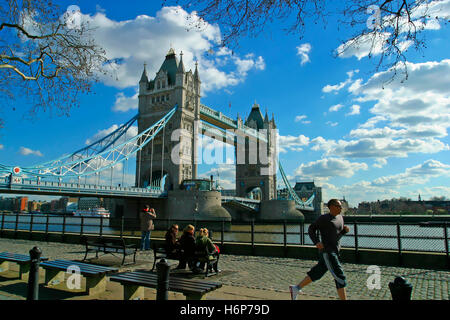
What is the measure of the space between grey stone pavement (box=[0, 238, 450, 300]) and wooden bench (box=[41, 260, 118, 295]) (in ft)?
2.01

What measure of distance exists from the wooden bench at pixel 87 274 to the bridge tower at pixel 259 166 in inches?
2657

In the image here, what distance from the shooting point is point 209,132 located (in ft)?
189

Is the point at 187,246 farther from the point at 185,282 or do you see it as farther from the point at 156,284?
the point at 156,284

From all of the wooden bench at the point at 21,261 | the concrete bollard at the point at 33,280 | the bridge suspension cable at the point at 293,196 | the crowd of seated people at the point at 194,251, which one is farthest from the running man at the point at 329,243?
the bridge suspension cable at the point at 293,196

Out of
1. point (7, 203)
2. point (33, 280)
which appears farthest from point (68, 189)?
point (7, 203)

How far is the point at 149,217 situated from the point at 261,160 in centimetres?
6777

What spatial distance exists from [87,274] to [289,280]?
3.44m

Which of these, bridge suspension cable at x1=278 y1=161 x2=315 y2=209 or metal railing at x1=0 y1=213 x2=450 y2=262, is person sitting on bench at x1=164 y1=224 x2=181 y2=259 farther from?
bridge suspension cable at x1=278 y1=161 x2=315 y2=209

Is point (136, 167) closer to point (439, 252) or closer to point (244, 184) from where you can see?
point (244, 184)

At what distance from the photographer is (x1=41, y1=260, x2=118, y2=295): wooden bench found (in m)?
4.87

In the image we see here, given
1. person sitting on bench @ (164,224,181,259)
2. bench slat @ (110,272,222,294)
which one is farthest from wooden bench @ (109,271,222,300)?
person sitting on bench @ (164,224,181,259)

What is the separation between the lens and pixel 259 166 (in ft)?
250

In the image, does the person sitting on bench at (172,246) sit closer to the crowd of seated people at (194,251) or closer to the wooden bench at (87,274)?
the crowd of seated people at (194,251)

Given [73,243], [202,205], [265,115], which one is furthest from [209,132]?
[73,243]
